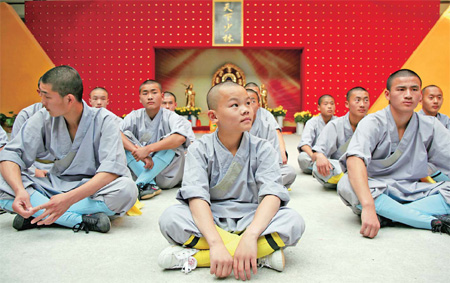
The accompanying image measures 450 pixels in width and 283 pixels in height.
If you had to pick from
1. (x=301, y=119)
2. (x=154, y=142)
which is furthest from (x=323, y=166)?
(x=301, y=119)

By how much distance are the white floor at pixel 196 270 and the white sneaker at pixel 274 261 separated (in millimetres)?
30

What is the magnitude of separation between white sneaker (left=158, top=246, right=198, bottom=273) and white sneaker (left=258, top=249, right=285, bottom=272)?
12.9 inches

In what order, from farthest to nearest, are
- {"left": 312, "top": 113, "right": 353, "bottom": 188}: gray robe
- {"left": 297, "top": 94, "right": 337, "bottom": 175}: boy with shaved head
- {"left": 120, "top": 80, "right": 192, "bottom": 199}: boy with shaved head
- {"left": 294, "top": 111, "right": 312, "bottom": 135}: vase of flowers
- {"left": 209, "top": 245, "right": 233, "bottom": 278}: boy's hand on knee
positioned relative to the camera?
{"left": 294, "top": 111, "right": 312, "bottom": 135}: vase of flowers → {"left": 297, "top": 94, "right": 337, "bottom": 175}: boy with shaved head → {"left": 312, "top": 113, "right": 353, "bottom": 188}: gray robe → {"left": 120, "top": 80, "right": 192, "bottom": 199}: boy with shaved head → {"left": 209, "top": 245, "right": 233, "bottom": 278}: boy's hand on knee

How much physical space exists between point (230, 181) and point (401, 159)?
1.33m

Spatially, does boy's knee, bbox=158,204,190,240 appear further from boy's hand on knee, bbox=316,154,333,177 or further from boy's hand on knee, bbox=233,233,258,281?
boy's hand on knee, bbox=316,154,333,177

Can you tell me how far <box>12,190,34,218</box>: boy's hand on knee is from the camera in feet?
7.27

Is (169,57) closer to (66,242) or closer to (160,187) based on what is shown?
(160,187)

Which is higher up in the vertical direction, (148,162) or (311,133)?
(311,133)

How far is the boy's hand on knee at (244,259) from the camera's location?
5.39ft

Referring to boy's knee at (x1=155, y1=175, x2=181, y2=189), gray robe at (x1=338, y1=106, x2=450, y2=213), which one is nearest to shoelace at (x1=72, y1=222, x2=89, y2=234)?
boy's knee at (x1=155, y1=175, x2=181, y2=189)

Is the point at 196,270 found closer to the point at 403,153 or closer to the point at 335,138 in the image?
the point at 403,153

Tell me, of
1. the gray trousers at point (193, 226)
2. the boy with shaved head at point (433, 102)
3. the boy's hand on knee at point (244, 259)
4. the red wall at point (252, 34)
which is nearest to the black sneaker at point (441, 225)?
the gray trousers at point (193, 226)

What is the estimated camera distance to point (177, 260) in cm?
181

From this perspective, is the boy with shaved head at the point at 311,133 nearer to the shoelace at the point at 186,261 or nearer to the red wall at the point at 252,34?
the shoelace at the point at 186,261
